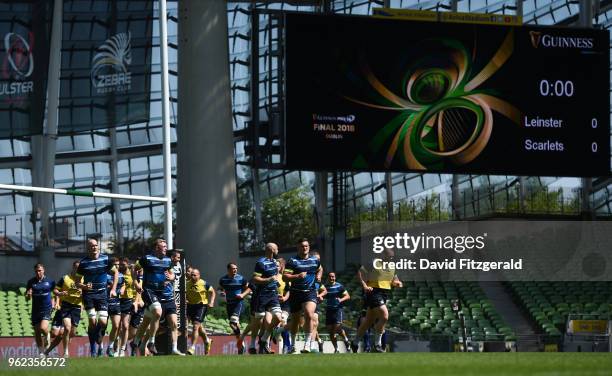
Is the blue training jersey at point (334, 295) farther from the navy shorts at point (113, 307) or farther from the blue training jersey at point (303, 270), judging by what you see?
the blue training jersey at point (303, 270)

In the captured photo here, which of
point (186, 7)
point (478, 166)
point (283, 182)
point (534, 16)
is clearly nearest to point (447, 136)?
point (478, 166)

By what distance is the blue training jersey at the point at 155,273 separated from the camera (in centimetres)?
1786

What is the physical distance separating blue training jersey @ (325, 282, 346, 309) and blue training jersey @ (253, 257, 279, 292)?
4268 millimetres

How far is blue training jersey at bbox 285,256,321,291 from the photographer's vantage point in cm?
1834

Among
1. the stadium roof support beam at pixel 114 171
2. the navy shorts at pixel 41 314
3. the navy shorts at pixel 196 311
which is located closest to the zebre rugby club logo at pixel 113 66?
the navy shorts at pixel 196 311

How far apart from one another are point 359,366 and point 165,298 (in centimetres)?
592

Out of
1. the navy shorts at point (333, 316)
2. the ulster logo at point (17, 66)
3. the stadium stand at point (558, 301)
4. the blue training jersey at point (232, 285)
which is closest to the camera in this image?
the blue training jersey at point (232, 285)

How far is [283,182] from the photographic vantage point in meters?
58.2

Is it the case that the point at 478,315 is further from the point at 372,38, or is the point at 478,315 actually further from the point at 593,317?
the point at 372,38

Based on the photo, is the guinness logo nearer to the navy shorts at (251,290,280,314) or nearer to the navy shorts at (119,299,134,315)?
the navy shorts at (251,290,280,314)

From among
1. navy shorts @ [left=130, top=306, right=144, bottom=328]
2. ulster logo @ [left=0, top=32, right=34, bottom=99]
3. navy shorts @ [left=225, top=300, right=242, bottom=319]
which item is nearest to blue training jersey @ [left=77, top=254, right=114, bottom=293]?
navy shorts @ [left=130, top=306, right=144, bottom=328]

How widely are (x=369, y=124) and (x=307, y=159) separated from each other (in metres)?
1.51

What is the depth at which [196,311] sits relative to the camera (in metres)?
21.1

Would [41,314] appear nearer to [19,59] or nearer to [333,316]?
[333,316]
